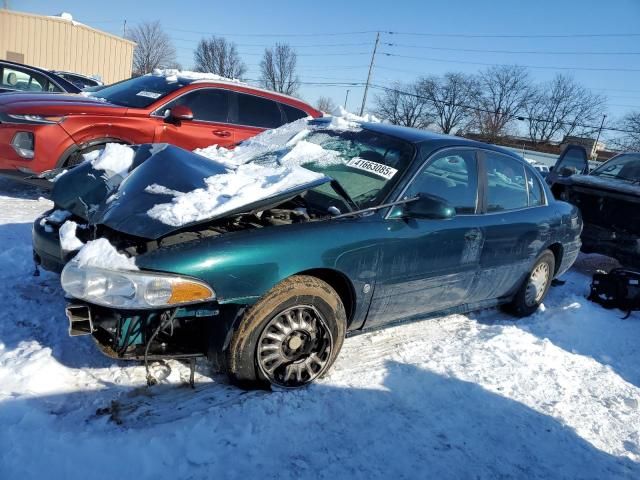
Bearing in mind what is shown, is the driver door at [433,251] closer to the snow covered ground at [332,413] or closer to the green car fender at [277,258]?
the green car fender at [277,258]

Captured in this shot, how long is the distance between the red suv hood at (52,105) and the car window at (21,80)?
10.6 ft

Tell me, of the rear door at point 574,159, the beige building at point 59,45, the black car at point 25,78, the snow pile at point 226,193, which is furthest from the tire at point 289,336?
the beige building at point 59,45

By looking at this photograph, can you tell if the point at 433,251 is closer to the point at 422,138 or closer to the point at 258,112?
the point at 422,138

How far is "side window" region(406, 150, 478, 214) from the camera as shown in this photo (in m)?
3.44

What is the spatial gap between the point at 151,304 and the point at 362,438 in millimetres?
1289

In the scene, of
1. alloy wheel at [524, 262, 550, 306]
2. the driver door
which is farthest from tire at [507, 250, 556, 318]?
→ the driver door

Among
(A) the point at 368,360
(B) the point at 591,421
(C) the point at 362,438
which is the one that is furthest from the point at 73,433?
(B) the point at 591,421

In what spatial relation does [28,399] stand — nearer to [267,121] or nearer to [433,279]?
[433,279]

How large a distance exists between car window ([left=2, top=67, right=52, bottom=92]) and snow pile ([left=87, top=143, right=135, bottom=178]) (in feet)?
20.9

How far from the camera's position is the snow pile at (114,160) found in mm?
3527

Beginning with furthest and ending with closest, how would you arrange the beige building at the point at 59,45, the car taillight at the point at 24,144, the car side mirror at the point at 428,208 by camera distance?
the beige building at the point at 59,45 < the car taillight at the point at 24,144 < the car side mirror at the point at 428,208

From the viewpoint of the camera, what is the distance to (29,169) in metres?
5.52

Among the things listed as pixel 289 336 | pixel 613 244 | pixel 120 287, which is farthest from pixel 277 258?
pixel 613 244

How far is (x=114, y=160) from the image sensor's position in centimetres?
363
